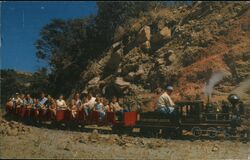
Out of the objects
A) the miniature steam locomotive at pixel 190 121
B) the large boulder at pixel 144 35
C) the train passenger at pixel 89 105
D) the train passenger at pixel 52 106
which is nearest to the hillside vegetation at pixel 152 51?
the large boulder at pixel 144 35

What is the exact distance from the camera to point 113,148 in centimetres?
1442

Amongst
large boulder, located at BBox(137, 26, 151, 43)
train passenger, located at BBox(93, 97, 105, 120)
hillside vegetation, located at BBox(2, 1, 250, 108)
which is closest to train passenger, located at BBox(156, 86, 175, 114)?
train passenger, located at BBox(93, 97, 105, 120)

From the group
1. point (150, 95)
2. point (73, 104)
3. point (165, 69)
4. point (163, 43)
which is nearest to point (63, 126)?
point (73, 104)

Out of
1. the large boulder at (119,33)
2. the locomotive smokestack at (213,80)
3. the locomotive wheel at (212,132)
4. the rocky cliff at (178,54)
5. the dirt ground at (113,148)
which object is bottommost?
the dirt ground at (113,148)

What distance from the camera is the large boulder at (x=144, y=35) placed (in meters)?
39.7

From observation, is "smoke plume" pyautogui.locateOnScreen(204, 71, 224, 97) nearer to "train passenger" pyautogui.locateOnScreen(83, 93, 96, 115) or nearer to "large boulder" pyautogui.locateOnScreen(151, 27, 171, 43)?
"large boulder" pyautogui.locateOnScreen(151, 27, 171, 43)

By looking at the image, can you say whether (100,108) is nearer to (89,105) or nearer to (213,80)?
(89,105)

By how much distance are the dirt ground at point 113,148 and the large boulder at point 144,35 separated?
23273 mm

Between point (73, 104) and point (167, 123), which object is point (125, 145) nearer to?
point (167, 123)

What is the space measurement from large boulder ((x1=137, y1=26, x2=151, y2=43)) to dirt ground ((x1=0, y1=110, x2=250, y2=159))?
23.3 metres

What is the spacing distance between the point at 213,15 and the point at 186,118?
23241mm

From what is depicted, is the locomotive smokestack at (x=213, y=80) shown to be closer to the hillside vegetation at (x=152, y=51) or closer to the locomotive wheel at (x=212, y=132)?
the hillside vegetation at (x=152, y=51)

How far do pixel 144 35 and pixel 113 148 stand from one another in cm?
2629

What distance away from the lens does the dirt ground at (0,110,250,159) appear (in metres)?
12.4
